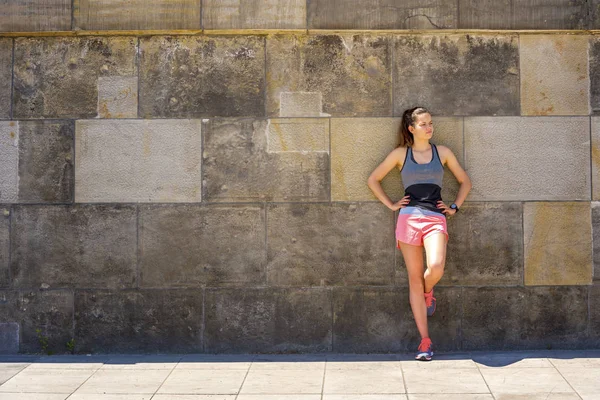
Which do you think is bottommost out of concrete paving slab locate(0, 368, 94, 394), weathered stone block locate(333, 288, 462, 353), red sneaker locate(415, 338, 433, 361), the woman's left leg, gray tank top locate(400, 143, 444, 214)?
concrete paving slab locate(0, 368, 94, 394)

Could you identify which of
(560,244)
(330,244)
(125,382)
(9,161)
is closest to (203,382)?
(125,382)

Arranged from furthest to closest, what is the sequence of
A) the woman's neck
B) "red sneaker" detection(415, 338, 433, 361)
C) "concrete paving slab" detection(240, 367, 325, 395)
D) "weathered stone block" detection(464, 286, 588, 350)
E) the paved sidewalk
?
"weathered stone block" detection(464, 286, 588, 350), the woman's neck, "red sneaker" detection(415, 338, 433, 361), "concrete paving slab" detection(240, 367, 325, 395), the paved sidewalk

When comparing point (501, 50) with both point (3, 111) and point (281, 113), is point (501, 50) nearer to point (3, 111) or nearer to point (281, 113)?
point (281, 113)

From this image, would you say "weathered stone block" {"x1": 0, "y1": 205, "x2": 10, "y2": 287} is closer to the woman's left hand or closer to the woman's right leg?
the woman's right leg

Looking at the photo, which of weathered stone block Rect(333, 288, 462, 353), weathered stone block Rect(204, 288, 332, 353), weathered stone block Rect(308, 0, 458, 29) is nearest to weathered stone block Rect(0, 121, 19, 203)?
weathered stone block Rect(204, 288, 332, 353)

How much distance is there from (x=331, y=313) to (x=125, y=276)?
2.18 metres

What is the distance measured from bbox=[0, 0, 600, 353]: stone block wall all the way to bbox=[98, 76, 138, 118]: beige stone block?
0.01 m

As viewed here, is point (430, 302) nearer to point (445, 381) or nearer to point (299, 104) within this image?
point (445, 381)

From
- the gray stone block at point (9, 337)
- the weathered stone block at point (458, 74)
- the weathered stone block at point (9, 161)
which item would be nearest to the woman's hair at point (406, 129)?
the weathered stone block at point (458, 74)

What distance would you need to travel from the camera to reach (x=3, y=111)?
7.07 m

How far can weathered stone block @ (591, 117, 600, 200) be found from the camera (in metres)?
6.92

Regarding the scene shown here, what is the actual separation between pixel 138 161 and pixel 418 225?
2965 mm

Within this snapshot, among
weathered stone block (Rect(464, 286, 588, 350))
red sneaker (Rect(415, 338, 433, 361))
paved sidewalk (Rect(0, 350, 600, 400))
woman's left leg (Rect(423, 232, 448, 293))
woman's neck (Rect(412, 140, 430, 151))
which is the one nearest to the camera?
paved sidewalk (Rect(0, 350, 600, 400))

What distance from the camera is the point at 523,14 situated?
6926 mm
